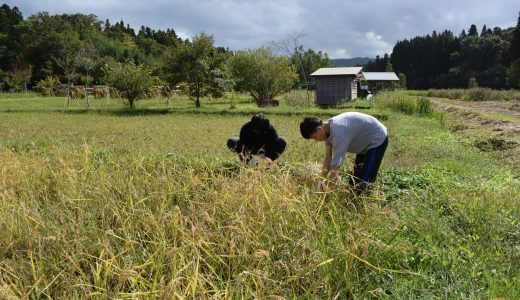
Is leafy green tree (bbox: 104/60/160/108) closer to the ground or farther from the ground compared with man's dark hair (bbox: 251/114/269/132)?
farther from the ground

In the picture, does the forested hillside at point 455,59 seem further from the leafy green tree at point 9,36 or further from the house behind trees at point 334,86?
the leafy green tree at point 9,36

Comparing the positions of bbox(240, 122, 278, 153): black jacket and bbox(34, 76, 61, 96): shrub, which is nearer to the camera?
bbox(240, 122, 278, 153): black jacket

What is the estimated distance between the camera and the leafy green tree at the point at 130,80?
19188mm

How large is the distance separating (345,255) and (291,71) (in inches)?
1066

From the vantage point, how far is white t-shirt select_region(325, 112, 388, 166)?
3.62 m

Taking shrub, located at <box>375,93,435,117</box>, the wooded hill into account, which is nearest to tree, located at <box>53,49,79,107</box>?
the wooded hill

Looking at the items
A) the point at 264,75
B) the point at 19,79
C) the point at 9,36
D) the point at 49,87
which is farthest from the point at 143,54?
the point at 264,75

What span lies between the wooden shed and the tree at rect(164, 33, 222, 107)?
713 cm

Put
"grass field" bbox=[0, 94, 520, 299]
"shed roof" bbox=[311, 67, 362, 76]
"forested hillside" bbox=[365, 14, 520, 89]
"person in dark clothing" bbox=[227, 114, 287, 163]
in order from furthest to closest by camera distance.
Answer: "forested hillside" bbox=[365, 14, 520, 89] < "shed roof" bbox=[311, 67, 362, 76] < "person in dark clothing" bbox=[227, 114, 287, 163] < "grass field" bbox=[0, 94, 520, 299]

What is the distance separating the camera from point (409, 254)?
2701 mm

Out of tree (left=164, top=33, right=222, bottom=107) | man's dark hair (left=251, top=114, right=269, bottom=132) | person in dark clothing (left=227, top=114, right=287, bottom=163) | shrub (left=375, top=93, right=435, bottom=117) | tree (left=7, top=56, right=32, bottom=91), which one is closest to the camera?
man's dark hair (left=251, top=114, right=269, bottom=132)

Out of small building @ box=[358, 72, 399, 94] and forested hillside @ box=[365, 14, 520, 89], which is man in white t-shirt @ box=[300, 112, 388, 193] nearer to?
small building @ box=[358, 72, 399, 94]

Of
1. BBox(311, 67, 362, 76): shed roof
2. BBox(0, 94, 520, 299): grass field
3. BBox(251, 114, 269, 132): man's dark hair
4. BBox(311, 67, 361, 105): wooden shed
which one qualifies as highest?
BBox(311, 67, 362, 76): shed roof

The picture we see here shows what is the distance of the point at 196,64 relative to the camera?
20.5 m
